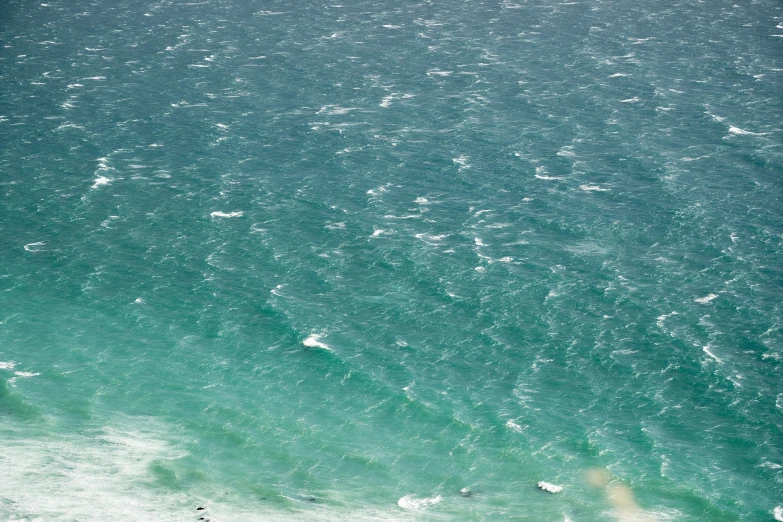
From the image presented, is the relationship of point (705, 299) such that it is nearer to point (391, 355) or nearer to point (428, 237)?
point (428, 237)

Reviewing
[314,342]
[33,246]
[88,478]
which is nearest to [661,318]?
[314,342]

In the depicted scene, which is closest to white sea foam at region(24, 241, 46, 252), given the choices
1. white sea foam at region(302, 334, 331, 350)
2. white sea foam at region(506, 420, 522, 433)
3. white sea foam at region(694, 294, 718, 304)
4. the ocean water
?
the ocean water

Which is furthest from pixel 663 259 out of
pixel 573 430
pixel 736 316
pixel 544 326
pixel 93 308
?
pixel 93 308

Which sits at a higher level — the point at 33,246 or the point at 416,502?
the point at 33,246

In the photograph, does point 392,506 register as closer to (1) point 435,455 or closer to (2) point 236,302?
(1) point 435,455

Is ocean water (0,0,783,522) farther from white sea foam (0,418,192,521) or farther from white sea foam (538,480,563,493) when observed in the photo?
white sea foam (538,480,563,493)

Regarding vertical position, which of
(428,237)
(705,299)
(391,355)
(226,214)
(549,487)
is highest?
(226,214)

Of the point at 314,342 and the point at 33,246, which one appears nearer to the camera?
the point at 314,342
